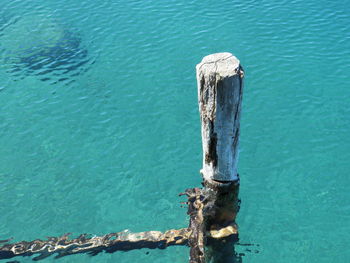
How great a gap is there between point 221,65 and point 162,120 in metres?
9.30

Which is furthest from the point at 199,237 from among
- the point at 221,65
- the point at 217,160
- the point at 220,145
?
the point at 221,65

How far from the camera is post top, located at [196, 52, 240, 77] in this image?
497 centimetres

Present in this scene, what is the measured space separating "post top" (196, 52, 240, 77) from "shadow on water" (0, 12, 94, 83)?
1243cm

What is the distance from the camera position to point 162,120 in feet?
46.8

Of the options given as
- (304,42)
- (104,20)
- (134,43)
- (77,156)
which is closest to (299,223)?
(77,156)

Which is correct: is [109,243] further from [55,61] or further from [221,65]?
[55,61]

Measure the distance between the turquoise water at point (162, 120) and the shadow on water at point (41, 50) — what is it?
0.09 metres

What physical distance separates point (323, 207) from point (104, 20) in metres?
14.4

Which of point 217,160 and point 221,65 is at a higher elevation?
point 221,65

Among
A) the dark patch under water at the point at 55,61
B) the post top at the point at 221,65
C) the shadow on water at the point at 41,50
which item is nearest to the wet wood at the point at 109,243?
the post top at the point at 221,65

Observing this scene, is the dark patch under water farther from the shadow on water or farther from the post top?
the post top

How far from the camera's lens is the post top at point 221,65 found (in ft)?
16.3

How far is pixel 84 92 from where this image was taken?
15.8 m

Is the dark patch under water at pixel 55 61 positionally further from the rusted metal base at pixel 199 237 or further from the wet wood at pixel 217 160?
the wet wood at pixel 217 160
